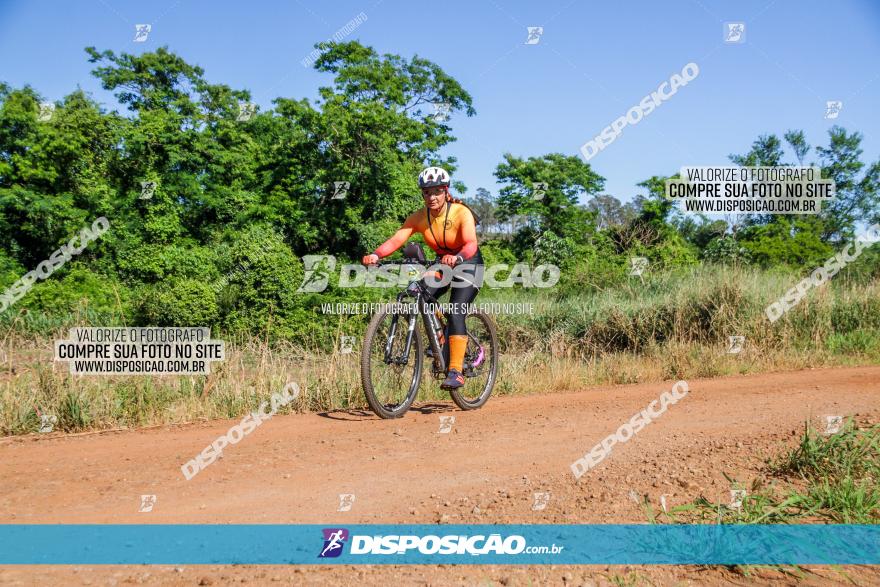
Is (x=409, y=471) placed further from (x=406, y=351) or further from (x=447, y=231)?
(x=447, y=231)

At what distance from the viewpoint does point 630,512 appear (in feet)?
12.5

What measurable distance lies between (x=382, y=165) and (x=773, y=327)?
77.2ft

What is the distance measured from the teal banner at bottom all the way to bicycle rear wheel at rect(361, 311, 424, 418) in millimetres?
3049

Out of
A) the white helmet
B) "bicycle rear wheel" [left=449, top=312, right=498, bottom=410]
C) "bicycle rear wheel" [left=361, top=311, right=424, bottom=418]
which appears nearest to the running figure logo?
"bicycle rear wheel" [left=361, top=311, right=424, bottom=418]

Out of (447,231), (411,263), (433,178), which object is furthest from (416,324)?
(433,178)

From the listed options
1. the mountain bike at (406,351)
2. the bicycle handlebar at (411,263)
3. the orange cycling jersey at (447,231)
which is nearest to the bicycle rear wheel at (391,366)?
the mountain bike at (406,351)

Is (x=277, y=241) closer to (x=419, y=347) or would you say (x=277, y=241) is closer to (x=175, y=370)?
(x=175, y=370)

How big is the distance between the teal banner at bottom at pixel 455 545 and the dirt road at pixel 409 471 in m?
0.11

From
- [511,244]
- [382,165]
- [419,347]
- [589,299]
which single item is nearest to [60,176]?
[382,165]

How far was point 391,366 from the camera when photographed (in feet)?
25.1

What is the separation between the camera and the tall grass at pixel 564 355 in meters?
6.94

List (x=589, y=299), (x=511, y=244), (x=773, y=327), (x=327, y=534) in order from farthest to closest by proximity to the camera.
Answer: (x=511, y=244) < (x=589, y=299) < (x=773, y=327) < (x=327, y=534)

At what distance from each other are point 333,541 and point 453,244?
14.0 ft

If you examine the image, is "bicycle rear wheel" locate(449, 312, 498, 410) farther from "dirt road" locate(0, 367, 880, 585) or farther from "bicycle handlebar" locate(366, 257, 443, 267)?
"bicycle handlebar" locate(366, 257, 443, 267)
